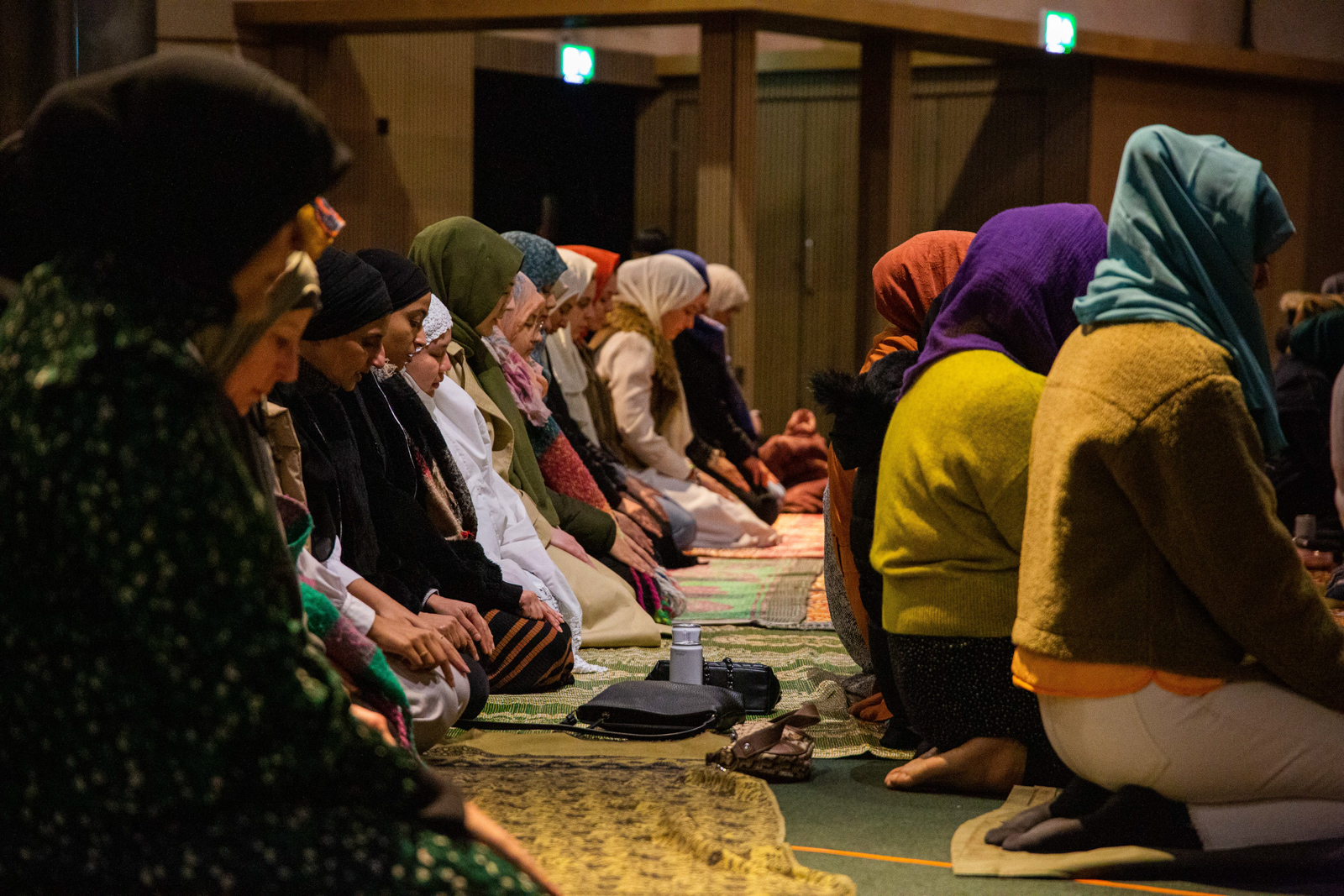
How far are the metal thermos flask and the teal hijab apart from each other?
1.43 metres

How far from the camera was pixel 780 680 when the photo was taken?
149 inches

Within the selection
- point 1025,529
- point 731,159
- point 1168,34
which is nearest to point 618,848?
point 1025,529

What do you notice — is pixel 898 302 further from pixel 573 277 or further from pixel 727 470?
pixel 727 470

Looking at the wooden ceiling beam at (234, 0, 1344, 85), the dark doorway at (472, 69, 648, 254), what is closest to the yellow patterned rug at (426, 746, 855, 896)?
the wooden ceiling beam at (234, 0, 1344, 85)

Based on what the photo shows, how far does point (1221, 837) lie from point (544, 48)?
24.6ft

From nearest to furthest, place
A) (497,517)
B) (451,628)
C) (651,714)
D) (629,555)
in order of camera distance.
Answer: (451,628)
(651,714)
(497,517)
(629,555)

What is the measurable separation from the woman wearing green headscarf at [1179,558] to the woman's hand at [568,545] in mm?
2240

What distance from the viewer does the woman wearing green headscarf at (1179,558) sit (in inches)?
85.4

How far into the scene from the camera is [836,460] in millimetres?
3381

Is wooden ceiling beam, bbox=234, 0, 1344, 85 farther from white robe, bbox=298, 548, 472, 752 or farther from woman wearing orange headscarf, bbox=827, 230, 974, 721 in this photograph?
white robe, bbox=298, 548, 472, 752

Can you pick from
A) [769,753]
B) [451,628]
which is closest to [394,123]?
[451,628]

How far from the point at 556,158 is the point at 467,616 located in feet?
20.6

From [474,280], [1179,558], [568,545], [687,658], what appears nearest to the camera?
[1179,558]

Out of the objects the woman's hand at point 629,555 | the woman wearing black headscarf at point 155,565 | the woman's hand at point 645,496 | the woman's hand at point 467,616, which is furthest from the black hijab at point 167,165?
the woman's hand at point 645,496
